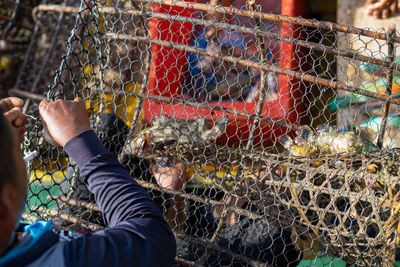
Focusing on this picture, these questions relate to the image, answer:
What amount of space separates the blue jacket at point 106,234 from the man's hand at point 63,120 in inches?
0.8

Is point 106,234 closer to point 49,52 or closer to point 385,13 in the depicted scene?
point 385,13

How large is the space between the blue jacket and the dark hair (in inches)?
3.8

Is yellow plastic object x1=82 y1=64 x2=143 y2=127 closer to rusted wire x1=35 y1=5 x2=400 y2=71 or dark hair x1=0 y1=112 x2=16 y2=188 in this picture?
rusted wire x1=35 y1=5 x2=400 y2=71

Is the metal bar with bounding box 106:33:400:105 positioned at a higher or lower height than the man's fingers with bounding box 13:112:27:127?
higher

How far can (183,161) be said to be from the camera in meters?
1.27

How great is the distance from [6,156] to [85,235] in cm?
17

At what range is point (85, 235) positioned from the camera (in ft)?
2.08

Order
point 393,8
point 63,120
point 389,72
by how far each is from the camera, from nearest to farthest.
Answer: point 63,120
point 389,72
point 393,8

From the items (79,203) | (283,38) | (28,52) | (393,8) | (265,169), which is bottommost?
(79,203)

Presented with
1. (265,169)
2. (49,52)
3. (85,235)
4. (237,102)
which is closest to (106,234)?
(85,235)

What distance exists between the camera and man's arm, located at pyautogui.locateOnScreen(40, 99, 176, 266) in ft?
1.96

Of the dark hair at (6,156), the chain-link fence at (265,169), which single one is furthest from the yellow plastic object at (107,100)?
the dark hair at (6,156)

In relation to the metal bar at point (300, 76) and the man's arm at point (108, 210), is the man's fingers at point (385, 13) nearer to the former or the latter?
the metal bar at point (300, 76)

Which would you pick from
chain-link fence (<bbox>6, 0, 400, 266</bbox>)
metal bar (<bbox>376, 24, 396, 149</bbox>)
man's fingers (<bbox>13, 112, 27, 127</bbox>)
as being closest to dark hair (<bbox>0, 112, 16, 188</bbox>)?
man's fingers (<bbox>13, 112, 27, 127</bbox>)
